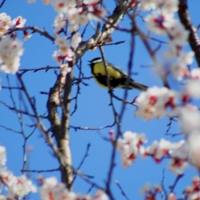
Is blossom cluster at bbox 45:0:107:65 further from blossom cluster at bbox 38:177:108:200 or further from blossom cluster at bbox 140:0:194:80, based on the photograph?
blossom cluster at bbox 38:177:108:200

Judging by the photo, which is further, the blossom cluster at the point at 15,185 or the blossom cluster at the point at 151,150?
the blossom cluster at the point at 15,185

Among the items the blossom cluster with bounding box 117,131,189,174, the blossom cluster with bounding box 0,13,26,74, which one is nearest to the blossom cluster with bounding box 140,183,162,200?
the blossom cluster with bounding box 117,131,189,174

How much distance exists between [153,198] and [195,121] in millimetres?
851

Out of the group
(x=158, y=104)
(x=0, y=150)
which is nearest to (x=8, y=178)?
(x=0, y=150)

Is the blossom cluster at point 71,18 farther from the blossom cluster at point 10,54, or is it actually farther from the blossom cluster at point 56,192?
the blossom cluster at point 56,192

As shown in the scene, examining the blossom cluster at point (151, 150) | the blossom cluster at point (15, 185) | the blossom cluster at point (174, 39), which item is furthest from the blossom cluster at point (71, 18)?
the blossom cluster at point (15, 185)

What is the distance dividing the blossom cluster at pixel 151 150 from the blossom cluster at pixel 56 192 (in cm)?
24

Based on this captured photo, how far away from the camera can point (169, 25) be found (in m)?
2.30

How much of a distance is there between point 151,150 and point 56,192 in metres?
0.58

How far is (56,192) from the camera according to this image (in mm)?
2492

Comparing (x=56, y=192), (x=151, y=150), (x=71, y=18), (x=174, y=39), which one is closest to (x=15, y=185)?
(x=56, y=192)

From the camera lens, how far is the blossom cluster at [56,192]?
2.44 metres

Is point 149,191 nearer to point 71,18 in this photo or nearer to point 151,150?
point 151,150

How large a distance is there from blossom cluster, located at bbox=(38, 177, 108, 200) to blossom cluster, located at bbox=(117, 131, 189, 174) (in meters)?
0.24
